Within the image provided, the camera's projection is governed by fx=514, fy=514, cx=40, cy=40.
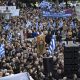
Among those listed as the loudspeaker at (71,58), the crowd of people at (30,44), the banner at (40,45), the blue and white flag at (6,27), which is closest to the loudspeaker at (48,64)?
the crowd of people at (30,44)

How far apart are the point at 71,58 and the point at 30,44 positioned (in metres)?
7.25

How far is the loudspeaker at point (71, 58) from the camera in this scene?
13758mm

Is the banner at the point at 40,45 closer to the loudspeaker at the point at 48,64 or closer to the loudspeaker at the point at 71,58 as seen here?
the loudspeaker at the point at 48,64

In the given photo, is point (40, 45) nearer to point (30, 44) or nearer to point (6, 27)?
point (30, 44)

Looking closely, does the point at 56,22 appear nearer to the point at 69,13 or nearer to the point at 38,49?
the point at 69,13

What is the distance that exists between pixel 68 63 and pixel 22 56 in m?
3.72

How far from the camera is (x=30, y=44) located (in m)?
20.9

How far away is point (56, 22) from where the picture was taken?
2988 cm

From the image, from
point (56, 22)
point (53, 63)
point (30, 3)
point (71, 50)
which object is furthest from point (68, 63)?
point (30, 3)

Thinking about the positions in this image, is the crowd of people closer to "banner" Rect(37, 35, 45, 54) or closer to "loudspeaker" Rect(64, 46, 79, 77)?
"banner" Rect(37, 35, 45, 54)

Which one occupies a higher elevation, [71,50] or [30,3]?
[71,50]

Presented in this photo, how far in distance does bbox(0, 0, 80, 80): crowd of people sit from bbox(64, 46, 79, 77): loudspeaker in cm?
93

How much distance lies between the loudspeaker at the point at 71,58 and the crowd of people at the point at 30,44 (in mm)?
932

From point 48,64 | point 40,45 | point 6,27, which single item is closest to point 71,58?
point 48,64
